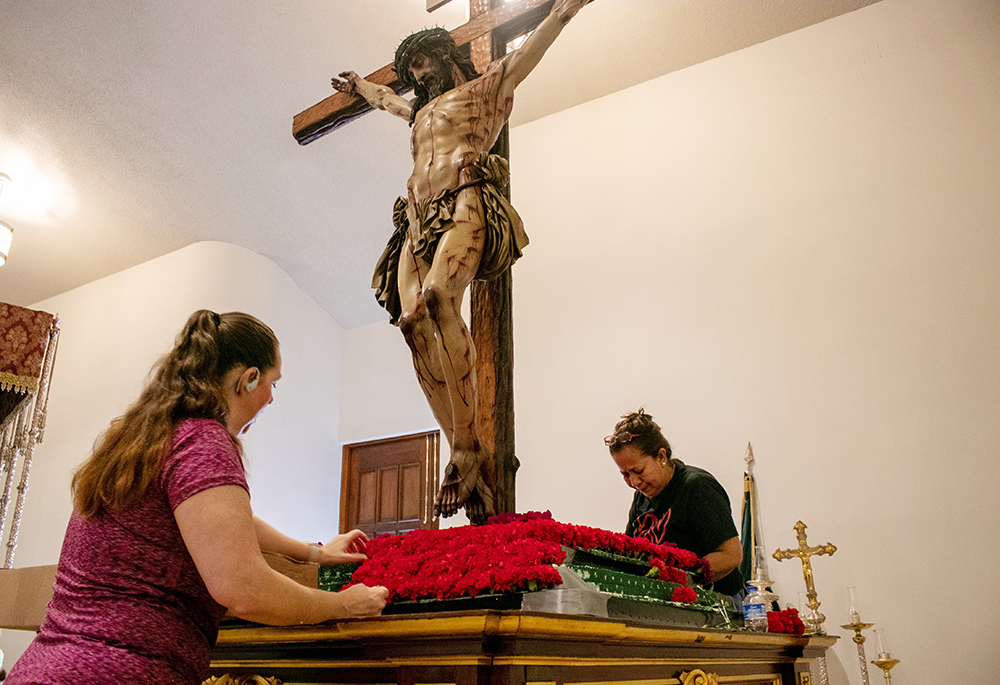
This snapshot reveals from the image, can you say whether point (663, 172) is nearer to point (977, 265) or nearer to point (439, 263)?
point (977, 265)

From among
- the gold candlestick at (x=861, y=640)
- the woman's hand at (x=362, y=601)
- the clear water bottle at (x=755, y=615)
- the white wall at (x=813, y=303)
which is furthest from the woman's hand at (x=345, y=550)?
the white wall at (x=813, y=303)

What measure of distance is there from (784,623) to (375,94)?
6.83 feet

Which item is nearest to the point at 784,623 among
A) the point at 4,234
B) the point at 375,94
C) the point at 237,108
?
the point at 375,94

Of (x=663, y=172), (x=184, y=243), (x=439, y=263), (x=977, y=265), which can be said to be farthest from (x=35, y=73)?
(x=977, y=265)

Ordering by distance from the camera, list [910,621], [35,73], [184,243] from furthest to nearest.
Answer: [184,243] → [35,73] → [910,621]

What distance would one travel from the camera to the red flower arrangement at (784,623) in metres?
2.25

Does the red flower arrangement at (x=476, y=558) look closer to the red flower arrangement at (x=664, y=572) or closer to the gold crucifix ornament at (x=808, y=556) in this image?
the red flower arrangement at (x=664, y=572)

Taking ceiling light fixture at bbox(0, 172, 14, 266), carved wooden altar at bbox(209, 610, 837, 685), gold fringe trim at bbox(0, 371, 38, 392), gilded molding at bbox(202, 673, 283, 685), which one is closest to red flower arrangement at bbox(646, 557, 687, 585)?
carved wooden altar at bbox(209, 610, 837, 685)

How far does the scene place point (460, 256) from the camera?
203 centimetres

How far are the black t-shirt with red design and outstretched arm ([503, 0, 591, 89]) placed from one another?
51.9 inches

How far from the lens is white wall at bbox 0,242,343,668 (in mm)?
5910

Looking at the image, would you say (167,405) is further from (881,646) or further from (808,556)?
(881,646)

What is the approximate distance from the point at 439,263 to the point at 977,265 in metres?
2.63

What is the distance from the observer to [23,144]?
5.42m
